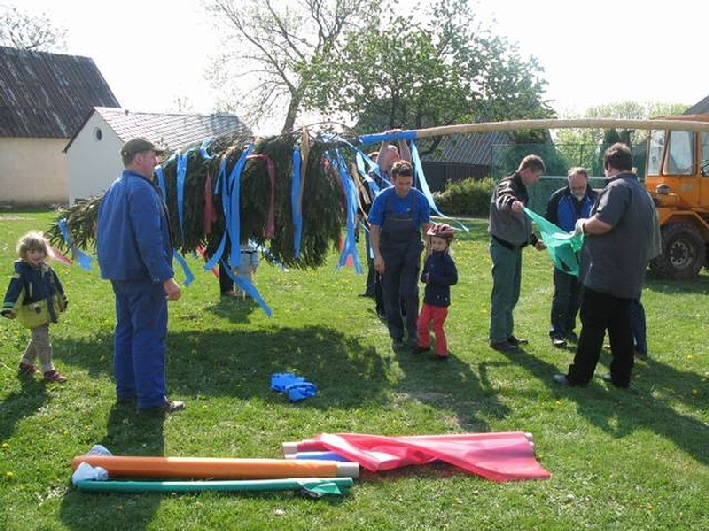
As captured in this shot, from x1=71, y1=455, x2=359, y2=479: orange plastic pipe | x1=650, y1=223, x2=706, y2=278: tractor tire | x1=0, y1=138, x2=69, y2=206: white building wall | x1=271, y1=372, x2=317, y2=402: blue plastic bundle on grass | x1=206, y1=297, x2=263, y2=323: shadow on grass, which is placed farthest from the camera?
x1=0, y1=138, x2=69, y2=206: white building wall

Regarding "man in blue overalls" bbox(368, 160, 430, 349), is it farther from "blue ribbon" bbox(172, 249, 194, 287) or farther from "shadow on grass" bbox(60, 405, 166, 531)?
"shadow on grass" bbox(60, 405, 166, 531)

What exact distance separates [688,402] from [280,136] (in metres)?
4.37

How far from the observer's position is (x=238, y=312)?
8969mm

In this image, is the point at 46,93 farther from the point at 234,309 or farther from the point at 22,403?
the point at 22,403

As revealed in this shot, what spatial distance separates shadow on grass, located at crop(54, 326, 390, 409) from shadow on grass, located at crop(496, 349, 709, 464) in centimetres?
148

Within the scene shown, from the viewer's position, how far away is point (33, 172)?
3409cm

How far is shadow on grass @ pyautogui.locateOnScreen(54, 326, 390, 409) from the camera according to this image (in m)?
5.93

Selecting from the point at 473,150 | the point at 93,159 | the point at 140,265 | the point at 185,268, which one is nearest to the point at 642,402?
the point at 140,265

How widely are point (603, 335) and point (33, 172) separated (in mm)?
33012

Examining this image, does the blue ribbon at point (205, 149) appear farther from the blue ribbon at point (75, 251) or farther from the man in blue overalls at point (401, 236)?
the man in blue overalls at point (401, 236)

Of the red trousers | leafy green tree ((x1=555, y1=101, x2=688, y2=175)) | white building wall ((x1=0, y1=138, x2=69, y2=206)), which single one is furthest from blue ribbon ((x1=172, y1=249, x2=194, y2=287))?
white building wall ((x1=0, y1=138, x2=69, y2=206))

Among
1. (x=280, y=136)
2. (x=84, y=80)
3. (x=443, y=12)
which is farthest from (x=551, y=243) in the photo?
(x=84, y=80)

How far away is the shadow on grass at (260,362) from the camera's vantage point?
5930 mm

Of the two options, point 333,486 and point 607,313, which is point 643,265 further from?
point 333,486
